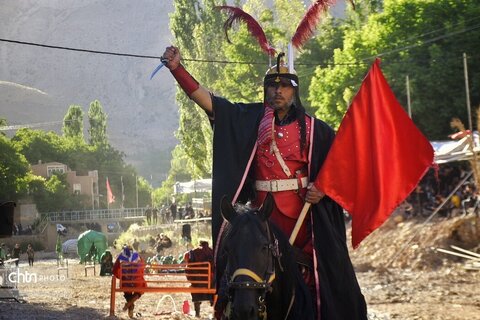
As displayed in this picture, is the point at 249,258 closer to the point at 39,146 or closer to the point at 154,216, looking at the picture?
the point at 39,146

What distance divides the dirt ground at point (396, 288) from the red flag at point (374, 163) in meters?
9.16

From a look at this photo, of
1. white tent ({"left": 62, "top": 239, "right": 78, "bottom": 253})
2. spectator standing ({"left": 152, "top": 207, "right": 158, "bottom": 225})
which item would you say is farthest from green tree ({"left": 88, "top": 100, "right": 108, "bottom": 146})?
white tent ({"left": 62, "top": 239, "right": 78, "bottom": 253})

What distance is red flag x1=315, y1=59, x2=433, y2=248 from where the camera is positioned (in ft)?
24.9

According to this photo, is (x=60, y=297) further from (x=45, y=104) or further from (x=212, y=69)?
(x=45, y=104)

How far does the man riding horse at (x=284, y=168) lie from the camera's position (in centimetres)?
744

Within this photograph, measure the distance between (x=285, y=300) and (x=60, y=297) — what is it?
2086 cm

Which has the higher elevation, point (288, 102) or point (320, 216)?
point (288, 102)

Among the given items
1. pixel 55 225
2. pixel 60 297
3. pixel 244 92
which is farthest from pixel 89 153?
pixel 60 297

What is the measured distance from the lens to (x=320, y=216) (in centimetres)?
755

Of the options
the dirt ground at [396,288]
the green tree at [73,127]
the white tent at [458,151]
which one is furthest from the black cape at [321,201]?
the green tree at [73,127]

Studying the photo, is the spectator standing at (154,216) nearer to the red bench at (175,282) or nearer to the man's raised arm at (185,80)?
the red bench at (175,282)

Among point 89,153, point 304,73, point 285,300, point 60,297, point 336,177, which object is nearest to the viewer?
point 285,300

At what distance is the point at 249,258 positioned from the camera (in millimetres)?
6473

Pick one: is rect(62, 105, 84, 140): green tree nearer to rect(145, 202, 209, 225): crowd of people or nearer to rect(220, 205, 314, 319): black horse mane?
rect(145, 202, 209, 225): crowd of people
